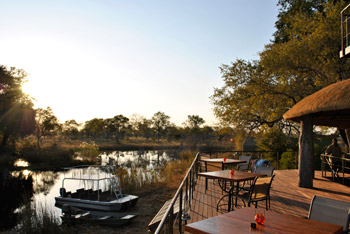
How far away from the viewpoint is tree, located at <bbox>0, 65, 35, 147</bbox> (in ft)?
95.8

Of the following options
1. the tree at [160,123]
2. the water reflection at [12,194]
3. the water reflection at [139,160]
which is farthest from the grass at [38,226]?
the tree at [160,123]

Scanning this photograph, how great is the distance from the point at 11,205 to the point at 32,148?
19.0 m

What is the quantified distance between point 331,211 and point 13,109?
111 ft

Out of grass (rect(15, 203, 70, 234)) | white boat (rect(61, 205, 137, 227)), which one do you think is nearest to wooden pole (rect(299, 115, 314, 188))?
white boat (rect(61, 205, 137, 227))

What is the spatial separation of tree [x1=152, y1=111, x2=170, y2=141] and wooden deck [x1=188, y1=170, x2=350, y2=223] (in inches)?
2310

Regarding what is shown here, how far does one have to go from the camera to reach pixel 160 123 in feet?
229

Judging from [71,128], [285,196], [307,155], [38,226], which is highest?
[71,128]

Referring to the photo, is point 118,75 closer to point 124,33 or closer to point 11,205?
point 124,33

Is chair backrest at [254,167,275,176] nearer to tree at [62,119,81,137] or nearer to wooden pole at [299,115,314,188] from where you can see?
wooden pole at [299,115,314,188]

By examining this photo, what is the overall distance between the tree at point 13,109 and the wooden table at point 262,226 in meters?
31.1

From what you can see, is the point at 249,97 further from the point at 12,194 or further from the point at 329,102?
the point at 12,194

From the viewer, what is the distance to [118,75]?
48.7 ft

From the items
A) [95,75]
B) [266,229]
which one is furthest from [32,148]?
[266,229]

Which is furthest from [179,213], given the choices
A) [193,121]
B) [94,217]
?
[193,121]
